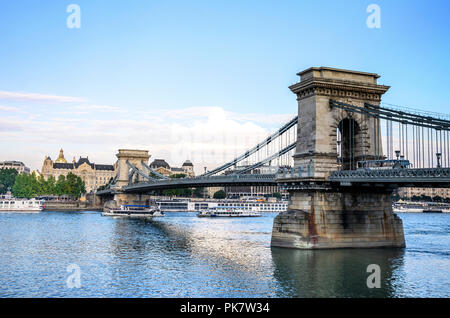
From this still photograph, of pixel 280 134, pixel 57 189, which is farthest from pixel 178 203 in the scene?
pixel 280 134

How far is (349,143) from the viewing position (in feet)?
157

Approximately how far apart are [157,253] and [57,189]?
128749mm

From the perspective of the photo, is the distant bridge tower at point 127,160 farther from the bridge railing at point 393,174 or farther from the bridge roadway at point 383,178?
the bridge railing at point 393,174

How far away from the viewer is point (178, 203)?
16350 centimetres

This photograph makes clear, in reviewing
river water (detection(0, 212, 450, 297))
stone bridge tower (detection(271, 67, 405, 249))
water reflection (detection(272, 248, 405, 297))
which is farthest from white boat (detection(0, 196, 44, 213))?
water reflection (detection(272, 248, 405, 297))

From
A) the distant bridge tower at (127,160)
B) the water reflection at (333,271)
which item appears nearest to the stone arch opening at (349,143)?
the water reflection at (333,271)

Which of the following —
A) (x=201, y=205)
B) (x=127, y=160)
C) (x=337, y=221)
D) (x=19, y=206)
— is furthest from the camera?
(x=201, y=205)

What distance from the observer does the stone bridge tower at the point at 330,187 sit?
42.1 m

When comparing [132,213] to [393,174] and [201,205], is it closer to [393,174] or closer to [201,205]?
[201,205]

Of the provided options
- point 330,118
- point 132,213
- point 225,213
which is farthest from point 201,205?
point 330,118

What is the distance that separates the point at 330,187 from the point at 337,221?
10.0 feet

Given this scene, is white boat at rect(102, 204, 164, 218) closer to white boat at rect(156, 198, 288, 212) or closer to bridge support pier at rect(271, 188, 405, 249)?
white boat at rect(156, 198, 288, 212)

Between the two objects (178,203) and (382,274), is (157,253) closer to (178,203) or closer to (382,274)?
(382,274)
